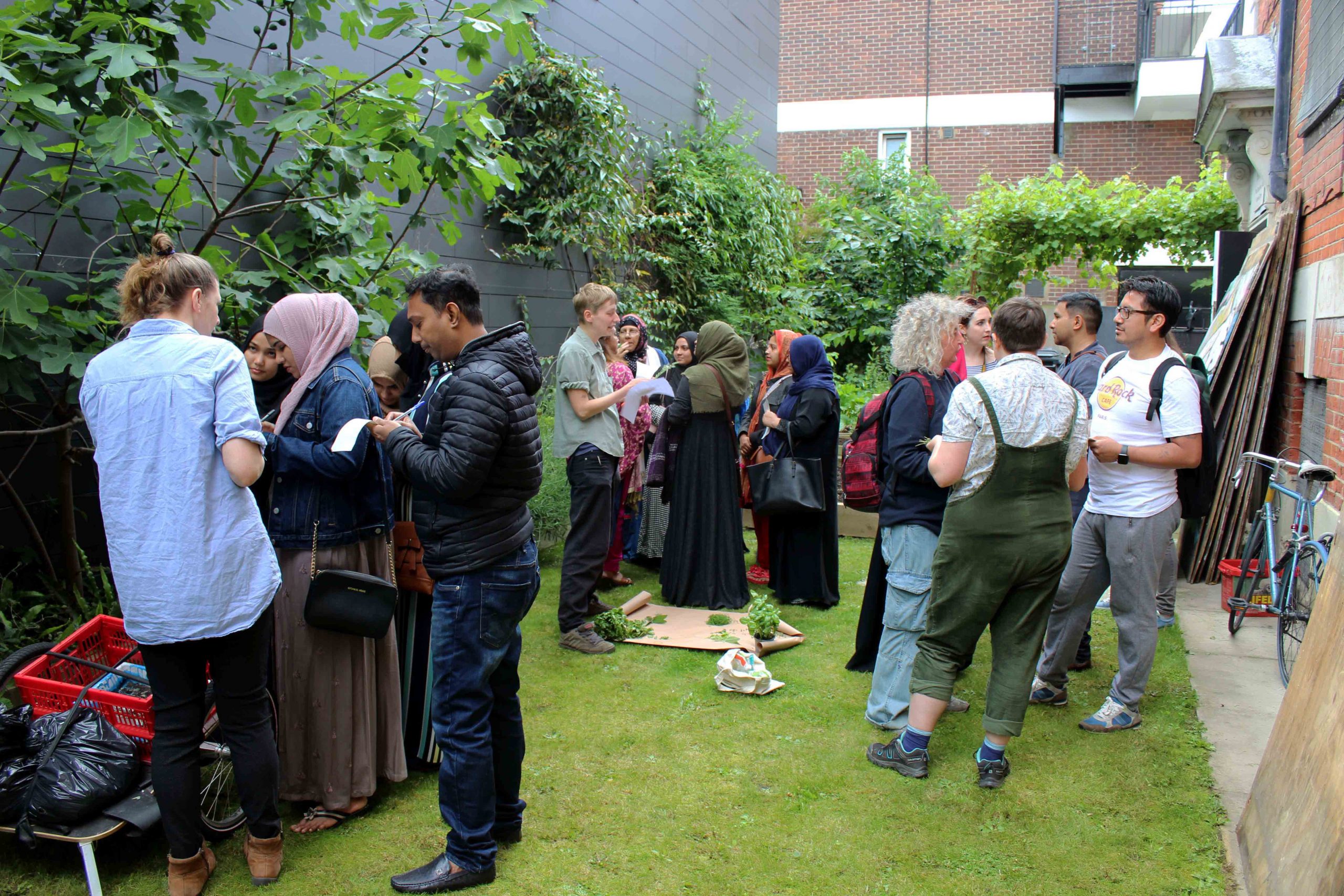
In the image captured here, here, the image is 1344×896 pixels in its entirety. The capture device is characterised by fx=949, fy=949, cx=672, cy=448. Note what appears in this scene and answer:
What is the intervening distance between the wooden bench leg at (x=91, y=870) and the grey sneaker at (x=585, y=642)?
2.68 m

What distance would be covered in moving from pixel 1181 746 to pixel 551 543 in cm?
458

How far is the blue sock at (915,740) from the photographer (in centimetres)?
384

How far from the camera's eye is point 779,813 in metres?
3.55

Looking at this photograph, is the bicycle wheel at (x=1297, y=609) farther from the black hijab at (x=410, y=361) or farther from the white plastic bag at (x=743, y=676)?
the black hijab at (x=410, y=361)

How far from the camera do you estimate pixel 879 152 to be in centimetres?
1984

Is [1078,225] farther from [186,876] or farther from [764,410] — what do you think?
[186,876]

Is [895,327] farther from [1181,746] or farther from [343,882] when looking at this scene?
[343,882]

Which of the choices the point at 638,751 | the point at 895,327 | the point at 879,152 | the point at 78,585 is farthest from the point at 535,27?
the point at 879,152

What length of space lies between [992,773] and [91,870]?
315cm

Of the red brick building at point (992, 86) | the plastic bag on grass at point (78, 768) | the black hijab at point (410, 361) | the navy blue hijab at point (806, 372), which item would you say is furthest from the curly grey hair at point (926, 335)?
the red brick building at point (992, 86)

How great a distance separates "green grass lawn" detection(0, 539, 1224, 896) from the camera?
121 inches

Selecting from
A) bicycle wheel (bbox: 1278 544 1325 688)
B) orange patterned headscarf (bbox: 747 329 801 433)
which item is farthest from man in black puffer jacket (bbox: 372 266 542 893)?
bicycle wheel (bbox: 1278 544 1325 688)

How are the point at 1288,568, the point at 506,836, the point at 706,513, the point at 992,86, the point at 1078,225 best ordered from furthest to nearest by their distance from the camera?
the point at 992,86 → the point at 1078,225 → the point at 706,513 → the point at 1288,568 → the point at 506,836

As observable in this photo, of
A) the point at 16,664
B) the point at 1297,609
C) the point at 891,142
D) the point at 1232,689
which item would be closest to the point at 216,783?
the point at 16,664
